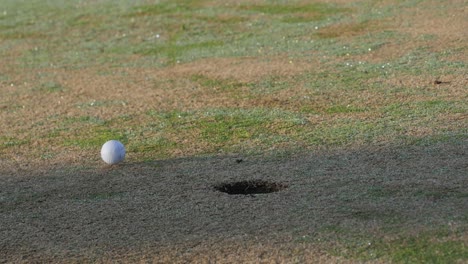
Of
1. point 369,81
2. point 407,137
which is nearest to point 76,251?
point 407,137

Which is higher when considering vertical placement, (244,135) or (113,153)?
(113,153)

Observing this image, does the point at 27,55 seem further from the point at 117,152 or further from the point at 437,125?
the point at 437,125

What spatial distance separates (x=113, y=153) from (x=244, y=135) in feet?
5.24

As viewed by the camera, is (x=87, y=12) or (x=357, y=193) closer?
(x=357, y=193)

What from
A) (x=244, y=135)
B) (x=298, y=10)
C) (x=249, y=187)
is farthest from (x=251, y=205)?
(x=298, y=10)

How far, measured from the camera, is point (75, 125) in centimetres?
1077

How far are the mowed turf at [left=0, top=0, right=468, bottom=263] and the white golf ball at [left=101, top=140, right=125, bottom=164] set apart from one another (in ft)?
0.52

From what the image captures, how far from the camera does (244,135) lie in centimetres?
970

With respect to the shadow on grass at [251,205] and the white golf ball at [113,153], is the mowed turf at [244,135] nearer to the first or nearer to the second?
the shadow on grass at [251,205]

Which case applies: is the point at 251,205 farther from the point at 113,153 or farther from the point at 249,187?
the point at 113,153

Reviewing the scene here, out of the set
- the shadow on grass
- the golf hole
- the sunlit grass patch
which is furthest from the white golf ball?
the sunlit grass patch

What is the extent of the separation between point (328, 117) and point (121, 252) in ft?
13.9

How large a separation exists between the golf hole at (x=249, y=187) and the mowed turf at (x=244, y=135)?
8 cm

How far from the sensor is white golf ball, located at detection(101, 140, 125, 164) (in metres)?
8.76
